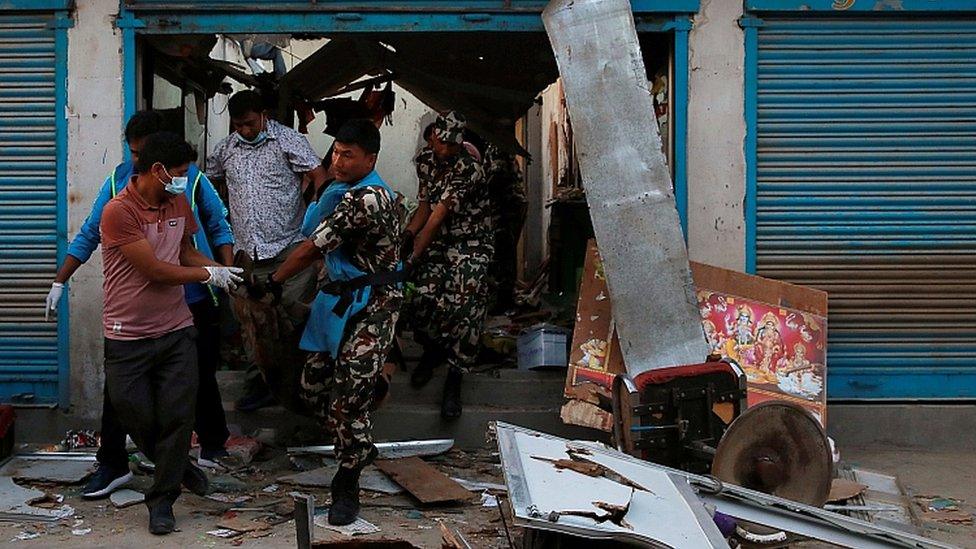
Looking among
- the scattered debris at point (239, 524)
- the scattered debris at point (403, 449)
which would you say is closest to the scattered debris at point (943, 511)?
the scattered debris at point (403, 449)

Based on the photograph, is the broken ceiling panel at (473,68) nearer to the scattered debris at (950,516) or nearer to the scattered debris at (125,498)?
the scattered debris at (125,498)

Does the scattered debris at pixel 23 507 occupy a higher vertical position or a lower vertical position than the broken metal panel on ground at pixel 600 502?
lower

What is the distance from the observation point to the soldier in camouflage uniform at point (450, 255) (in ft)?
23.9

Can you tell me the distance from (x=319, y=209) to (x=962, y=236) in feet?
13.3

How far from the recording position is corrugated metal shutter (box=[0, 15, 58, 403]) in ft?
23.2

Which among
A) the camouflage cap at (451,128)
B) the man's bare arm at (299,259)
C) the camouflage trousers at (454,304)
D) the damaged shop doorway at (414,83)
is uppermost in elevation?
the damaged shop doorway at (414,83)

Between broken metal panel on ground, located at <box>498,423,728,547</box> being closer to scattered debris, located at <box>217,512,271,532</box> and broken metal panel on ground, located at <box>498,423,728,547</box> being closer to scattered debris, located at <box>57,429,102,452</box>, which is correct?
scattered debris, located at <box>217,512,271,532</box>

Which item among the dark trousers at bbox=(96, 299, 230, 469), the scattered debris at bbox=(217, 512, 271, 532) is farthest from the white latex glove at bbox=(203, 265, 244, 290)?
the scattered debris at bbox=(217, 512, 271, 532)

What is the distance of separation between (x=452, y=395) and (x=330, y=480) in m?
1.14

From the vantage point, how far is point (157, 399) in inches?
216

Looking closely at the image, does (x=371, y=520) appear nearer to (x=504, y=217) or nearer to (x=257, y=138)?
(x=257, y=138)

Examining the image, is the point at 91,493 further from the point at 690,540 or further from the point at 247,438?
the point at 690,540

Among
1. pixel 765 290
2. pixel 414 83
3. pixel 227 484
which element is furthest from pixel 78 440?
pixel 765 290

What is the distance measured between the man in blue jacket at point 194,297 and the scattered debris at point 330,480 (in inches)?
21.8
